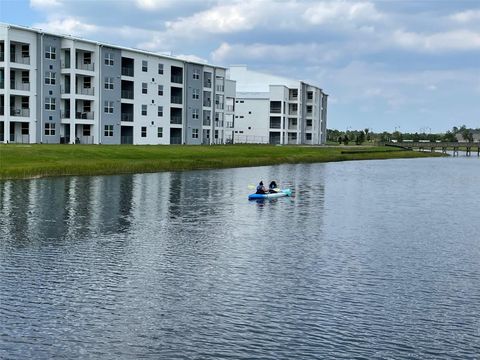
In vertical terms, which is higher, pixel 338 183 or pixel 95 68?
pixel 95 68

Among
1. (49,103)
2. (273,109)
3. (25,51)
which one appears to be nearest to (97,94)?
(49,103)

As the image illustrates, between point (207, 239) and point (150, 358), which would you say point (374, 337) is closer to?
point (150, 358)

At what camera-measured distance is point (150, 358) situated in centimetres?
1644

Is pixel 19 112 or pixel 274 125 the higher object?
pixel 274 125

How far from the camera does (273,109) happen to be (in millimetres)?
167875

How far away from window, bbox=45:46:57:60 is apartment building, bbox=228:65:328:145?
7438cm

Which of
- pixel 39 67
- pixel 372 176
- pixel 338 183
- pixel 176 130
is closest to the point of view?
pixel 338 183

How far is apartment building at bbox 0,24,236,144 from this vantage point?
90500 millimetres

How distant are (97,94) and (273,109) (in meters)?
73.9

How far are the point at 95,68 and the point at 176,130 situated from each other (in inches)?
966

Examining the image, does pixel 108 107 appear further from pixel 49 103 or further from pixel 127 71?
pixel 49 103

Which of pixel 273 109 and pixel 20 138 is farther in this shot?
pixel 273 109

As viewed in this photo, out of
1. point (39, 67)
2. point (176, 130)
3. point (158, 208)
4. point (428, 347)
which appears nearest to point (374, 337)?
point (428, 347)

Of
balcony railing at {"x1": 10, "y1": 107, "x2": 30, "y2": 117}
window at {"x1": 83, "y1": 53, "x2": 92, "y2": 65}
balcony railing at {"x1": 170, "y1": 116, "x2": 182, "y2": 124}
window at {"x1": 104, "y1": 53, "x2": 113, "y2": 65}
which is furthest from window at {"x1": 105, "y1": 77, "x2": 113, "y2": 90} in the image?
balcony railing at {"x1": 170, "y1": 116, "x2": 182, "y2": 124}
